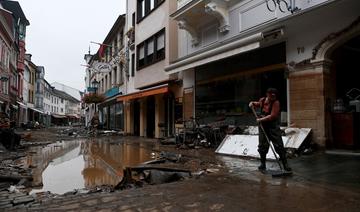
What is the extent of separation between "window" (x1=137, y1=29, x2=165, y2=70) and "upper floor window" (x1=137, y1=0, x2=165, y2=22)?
1.53m

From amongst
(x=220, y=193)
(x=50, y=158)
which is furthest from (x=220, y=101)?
(x=220, y=193)

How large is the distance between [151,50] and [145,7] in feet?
9.50

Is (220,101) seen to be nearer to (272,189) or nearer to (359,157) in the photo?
(359,157)

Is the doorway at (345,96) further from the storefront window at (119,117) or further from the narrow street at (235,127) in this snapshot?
the storefront window at (119,117)

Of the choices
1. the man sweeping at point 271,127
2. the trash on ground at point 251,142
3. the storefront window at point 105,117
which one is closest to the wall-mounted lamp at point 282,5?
the trash on ground at point 251,142

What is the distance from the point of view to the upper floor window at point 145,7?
1954 centimetres

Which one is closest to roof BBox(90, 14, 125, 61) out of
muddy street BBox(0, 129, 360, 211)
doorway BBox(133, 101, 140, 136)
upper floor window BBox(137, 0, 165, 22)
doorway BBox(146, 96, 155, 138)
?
upper floor window BBox(137, 0, 165, 22)

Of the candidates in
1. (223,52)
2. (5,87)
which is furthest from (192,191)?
(5,87)

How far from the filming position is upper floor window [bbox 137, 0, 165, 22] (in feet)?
64.1

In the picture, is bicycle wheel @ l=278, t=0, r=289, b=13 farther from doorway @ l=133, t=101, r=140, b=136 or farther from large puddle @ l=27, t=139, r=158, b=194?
doorway @ l=133, t=101, r=140, b=136

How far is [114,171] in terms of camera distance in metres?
8.77

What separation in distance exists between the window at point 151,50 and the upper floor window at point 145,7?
5.04ft

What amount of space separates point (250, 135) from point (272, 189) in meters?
5.17

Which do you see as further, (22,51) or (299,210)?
(22,51)
